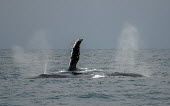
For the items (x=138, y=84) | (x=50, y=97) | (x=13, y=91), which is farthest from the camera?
(x=138, y=84)

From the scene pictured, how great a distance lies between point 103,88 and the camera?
19500mm

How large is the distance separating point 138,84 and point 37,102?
7.33m

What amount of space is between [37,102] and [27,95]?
2.01 meters

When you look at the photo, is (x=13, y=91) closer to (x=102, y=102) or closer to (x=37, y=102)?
(x=37, y=102)

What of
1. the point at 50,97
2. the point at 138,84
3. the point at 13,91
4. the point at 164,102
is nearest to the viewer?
the point at 164,102

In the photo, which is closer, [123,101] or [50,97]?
[123,101]

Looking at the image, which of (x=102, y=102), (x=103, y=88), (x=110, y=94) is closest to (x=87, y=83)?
(x=103, y=88)

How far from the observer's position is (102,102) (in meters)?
15.4

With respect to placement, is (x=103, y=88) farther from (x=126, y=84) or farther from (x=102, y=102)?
(x=102, y=102)

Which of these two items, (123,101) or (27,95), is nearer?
(123,101)

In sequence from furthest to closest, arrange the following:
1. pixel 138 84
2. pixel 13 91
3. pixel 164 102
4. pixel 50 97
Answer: pixel 138 84 → pixel 13 91 → pixel 50 97 → pixel 164 102

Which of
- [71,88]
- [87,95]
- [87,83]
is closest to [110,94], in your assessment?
[87,95]

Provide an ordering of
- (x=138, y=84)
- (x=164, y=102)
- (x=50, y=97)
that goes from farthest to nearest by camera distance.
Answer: (x=138, y=84) → (x=50, y=97) → (x=164, y=102)

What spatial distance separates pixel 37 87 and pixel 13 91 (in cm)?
150
